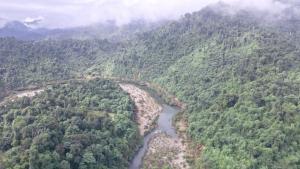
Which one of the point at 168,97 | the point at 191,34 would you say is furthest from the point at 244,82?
the point at 191,34

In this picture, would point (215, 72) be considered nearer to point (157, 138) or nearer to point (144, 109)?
point (144, 109)

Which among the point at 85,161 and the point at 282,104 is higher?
the point at 282,104

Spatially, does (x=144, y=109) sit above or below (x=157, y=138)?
above

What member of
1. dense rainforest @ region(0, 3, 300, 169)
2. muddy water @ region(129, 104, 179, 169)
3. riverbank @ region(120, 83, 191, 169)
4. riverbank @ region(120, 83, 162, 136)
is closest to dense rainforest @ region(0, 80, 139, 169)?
muddy water @ region(129, 104, 179, 169)

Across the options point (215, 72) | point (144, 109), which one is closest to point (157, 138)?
point (144, 109)

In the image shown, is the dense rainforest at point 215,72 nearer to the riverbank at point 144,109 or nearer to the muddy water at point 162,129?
the muddy water at point 162,129

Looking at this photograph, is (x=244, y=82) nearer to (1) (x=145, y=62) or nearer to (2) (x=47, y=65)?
(1) (x=145, y=62)
